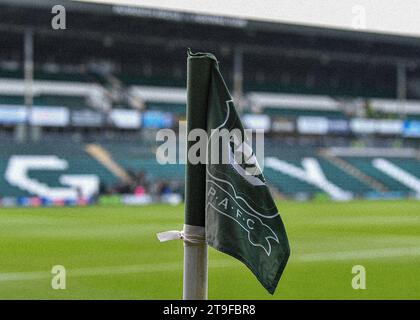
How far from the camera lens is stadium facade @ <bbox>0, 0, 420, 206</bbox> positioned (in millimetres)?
35844

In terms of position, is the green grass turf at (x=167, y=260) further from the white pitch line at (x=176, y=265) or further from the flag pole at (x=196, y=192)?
the flag pole at (x=196, y=192)

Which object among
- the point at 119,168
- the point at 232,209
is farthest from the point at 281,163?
the point at 232,209

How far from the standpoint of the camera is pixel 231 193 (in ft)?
13.4

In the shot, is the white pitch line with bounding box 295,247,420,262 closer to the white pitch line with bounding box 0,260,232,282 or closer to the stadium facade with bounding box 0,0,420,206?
the white pitch line with bounding box 0,260,232,282

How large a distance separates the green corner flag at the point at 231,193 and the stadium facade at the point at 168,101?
30.2 metres

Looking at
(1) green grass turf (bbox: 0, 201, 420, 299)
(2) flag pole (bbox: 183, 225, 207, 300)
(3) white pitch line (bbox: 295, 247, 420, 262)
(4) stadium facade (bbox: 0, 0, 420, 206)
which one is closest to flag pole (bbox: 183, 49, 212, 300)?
(2) flag pole (bbox: 183, 225, 207, 300)

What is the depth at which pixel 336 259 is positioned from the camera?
45.1ft

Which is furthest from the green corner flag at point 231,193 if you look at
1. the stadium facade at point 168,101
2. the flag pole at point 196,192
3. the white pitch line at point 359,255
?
the stadium facade at point 168,101

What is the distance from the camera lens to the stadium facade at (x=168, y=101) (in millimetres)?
35844

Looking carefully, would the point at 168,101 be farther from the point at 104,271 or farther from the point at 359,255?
the point at 104,271

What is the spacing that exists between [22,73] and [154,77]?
26.0ft

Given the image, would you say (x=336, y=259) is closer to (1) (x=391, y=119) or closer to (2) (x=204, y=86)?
(2) (x=204, y=86)

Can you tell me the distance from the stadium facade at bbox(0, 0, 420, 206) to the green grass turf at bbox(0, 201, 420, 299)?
1293 centimetres

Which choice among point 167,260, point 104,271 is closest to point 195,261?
point 104,271
